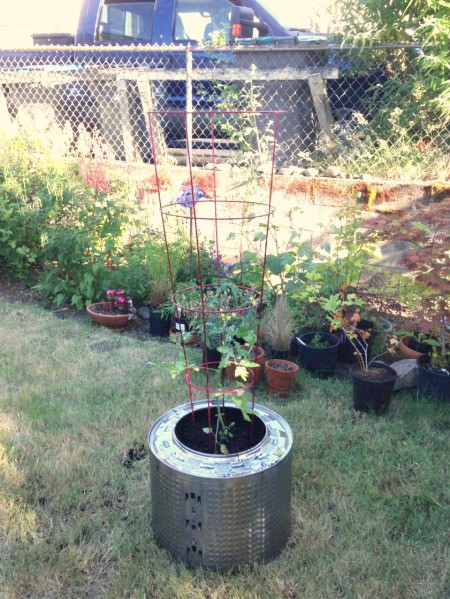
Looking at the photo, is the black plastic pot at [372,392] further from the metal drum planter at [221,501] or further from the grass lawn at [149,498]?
the metal drum planter at [221,501]

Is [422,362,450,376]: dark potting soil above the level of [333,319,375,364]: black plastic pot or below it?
above

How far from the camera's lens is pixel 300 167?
18.8ft

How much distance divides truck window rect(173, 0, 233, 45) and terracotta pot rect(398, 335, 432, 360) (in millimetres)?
4180

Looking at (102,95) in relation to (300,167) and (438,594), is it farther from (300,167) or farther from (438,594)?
(438,594)

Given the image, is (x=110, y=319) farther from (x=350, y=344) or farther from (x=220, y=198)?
(x=350, y=344)

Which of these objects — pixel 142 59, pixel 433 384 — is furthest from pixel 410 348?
pixel 142 59

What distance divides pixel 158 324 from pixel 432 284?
2279mm

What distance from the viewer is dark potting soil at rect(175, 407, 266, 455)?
2.42 m

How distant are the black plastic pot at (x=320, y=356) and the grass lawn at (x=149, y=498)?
160 mm

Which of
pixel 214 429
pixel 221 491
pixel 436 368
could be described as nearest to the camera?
pixel 221 491

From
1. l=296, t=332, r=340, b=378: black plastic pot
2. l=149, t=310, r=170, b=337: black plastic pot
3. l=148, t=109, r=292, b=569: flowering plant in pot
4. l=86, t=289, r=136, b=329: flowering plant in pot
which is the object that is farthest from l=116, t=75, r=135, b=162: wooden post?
l=148, t=109, r=292, b=569: flowering plant in pot

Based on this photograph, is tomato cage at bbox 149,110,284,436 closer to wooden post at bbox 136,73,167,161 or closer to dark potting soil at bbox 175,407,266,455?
wooden post at bbox 136,73,167,161

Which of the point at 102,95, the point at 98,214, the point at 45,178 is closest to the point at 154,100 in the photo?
the point at 102,95

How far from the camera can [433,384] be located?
3.44 m
